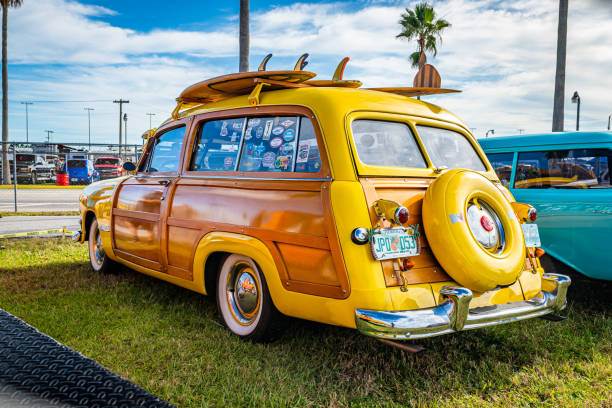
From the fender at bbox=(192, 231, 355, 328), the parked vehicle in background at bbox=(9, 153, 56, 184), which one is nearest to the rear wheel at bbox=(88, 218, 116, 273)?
the fender at bbox=(192, 231, 355, 328)

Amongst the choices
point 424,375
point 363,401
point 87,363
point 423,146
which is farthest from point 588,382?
point 87,363

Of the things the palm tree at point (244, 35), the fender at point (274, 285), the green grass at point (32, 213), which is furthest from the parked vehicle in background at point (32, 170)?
the fender at point (274, 285)

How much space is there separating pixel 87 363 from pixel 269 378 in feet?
4.93

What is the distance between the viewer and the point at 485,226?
324 cm

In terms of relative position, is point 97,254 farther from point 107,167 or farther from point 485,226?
point 107,167

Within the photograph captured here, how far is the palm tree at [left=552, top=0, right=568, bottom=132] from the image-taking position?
11750 mm

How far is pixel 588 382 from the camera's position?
313 cm

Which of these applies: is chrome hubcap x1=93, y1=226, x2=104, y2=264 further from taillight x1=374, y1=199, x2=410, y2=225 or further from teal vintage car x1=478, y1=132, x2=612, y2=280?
teal vintage car x1=478, y1=132, x2=612, y2=280

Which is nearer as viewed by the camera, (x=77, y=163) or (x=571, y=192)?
(x=571, y=192)

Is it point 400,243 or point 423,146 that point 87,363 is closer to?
point 400,243

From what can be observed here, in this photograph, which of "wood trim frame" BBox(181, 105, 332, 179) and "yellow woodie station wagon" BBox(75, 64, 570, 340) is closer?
"yellow woodie station wagon" BBox(75, 64, 570, 340)

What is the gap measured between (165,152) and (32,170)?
25.4m

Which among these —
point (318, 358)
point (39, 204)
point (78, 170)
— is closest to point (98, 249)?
point (318, 358)

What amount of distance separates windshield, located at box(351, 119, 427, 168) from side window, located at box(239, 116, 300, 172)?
0.47m
